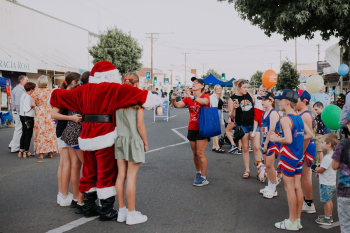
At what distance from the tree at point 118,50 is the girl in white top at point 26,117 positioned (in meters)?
30.5

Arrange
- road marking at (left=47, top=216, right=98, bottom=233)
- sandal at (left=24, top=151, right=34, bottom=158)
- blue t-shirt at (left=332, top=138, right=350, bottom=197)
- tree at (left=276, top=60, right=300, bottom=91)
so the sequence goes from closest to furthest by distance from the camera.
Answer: blue t-shirt at (left=332, top=138, right=350, bottom=197) → road marking at (left=47, top=216, right=98, bottom=233) → sandal at (left=24, top=151, right=34, bottom=158) → tree at (left=276, top=60, right=300, bottom=91)

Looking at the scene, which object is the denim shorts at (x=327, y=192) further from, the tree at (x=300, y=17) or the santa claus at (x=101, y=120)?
the tree at (x=300, y=17)

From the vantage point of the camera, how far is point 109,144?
13.3 ft

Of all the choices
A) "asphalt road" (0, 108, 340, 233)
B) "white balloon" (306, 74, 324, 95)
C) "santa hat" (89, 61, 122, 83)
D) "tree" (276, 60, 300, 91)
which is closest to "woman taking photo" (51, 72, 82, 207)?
"asphalt road" (0, 108, 340, 233)

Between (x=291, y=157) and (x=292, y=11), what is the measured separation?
7907 mm

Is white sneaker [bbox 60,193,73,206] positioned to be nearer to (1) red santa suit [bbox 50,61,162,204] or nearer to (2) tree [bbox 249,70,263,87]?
(1) red santa suit [bbox 50,61,162,204]

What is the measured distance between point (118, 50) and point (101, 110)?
36202mm

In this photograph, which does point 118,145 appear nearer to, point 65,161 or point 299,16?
point 65,161

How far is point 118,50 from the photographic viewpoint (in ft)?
127

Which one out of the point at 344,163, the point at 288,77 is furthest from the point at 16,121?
the point at 288,77

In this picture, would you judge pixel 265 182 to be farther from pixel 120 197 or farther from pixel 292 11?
pixel 292 11

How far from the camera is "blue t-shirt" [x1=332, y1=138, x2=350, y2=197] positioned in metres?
3.14

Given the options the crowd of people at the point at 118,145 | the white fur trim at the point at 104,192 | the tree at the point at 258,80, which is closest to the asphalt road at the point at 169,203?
the crowd of people at the point at 118,145

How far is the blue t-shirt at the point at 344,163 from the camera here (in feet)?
10.3
